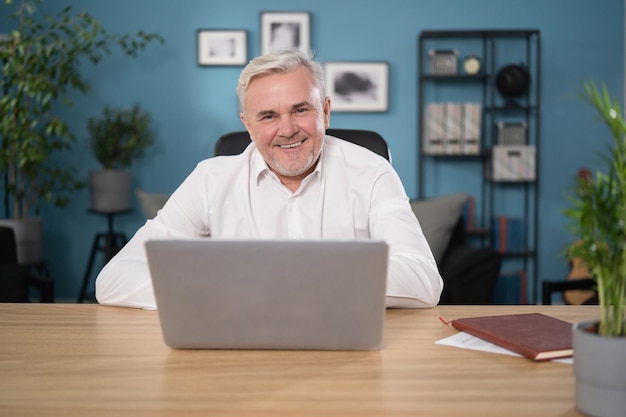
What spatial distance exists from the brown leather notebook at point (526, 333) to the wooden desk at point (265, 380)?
0.08 feet

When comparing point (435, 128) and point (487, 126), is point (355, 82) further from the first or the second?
point (487, 126)

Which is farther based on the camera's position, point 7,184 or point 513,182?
point 513,182

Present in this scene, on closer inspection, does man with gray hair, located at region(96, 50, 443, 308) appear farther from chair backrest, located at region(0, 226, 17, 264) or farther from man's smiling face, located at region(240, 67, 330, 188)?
chair backrest, located at region(0, 226, 17, 264)

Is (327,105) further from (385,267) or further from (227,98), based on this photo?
(227,98)

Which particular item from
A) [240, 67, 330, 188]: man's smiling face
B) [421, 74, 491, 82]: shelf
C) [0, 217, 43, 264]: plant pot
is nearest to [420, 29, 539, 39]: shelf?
[421, 74, 491, 82]: shelf

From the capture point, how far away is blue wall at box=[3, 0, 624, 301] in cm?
504

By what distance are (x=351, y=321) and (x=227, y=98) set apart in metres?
4.12

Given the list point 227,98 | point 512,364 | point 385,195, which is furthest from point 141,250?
point 227,98

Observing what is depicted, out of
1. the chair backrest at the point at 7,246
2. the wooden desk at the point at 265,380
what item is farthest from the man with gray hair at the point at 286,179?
the chair backrest at the point at 7,246

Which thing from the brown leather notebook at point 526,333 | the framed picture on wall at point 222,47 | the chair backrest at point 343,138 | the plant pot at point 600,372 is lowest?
the brown leather notebook at point 526,333

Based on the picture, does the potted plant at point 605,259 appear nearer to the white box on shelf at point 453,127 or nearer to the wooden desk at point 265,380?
the wooden desk at point 265,380

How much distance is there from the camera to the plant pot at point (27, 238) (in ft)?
14.4

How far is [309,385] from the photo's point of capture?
1.00 metres

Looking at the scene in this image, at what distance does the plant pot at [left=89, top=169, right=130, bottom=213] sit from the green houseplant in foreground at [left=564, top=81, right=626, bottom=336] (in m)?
4.09
